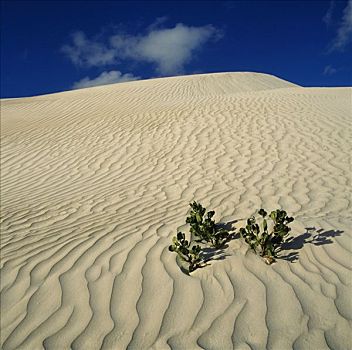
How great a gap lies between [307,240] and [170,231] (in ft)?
5.00

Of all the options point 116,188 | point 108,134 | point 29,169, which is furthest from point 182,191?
point 108,134

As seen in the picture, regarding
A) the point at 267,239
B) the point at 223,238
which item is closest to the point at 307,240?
the point at 267,239

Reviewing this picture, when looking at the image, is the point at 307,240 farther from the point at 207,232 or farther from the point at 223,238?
the point at 207,232

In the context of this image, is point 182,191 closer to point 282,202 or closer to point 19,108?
point 282,202

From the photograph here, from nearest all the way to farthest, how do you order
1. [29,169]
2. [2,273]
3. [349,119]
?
[2,273], [29,169], [349,119]

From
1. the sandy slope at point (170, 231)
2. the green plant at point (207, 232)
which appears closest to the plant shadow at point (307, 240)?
the sandy slope at point (170, 231)

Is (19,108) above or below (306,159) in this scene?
above

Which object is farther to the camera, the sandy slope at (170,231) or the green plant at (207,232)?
the green plant at (207,232)

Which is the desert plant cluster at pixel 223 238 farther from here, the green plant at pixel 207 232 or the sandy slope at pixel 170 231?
the sandy slope at pixel 170 231

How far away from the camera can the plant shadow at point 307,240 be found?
123 inches

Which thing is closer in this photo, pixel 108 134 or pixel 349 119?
pixel 349 119

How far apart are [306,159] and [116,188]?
3.85 metres

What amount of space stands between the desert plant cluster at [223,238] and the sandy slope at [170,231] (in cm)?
12

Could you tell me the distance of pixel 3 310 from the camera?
110 inches
